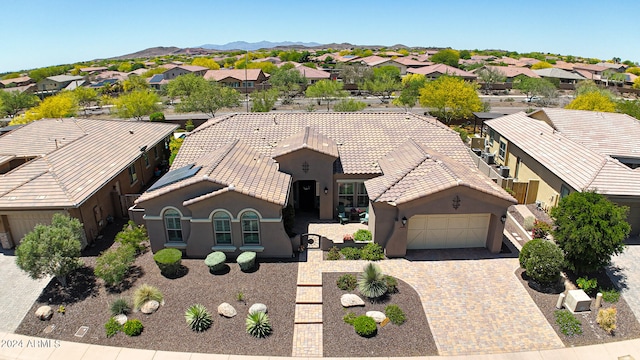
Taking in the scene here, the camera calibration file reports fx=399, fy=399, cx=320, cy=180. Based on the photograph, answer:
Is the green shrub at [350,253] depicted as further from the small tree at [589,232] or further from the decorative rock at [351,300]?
the small tree at [589,232]

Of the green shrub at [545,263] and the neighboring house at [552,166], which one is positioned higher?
the neighboring house at [552,166]

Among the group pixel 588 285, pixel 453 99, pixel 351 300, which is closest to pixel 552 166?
pixel 588 285

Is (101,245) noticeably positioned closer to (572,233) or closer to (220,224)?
(220,224)

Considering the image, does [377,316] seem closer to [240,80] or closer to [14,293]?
[14,293]

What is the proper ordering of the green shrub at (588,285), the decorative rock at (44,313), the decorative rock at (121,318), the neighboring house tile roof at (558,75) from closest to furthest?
the decorative rock at (121,318), the decorative rock at (44,313), the green shrub at (588,285), the neighboring house tile roof at (558,75)

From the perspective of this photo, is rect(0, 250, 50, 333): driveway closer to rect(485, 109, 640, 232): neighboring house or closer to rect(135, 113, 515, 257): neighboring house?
rect(135, 113, 515, 257): neighboring house

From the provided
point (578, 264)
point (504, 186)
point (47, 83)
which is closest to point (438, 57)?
point (47, 83)

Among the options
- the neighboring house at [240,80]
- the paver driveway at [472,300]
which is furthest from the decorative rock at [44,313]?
the neighboring house at [240,80]
